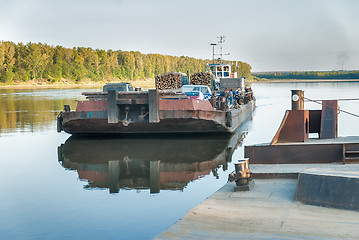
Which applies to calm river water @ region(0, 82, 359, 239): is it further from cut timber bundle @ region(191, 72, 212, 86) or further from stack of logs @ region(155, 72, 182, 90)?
cut timber bundle @ region(191, 72, 212, 86)

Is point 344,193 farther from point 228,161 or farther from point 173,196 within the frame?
point 228,161

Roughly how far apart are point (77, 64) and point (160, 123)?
442 ft

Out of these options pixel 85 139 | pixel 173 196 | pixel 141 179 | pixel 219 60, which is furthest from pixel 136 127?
pixel 219 60

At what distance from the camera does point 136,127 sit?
2048 cm

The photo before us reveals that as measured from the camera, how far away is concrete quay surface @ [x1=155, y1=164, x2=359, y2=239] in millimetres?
6508

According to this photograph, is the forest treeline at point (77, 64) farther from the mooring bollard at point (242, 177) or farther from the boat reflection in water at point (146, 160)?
the mooring bollard at point (242, 177)

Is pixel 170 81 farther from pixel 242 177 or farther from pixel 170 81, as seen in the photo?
pixel 242 177

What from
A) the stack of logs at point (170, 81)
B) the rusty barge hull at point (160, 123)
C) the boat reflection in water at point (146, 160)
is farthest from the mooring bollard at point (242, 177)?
the stack of logs at point (170, 81)

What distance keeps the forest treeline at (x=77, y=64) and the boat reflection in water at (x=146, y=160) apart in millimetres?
84222

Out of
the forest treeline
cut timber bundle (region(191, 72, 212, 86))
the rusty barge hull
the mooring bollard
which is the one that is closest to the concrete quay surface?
the mooring bollard

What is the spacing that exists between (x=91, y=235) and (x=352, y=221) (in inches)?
159

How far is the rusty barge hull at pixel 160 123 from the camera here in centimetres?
1836

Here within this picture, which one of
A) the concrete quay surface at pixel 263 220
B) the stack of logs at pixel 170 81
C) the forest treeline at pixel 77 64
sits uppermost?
the forest treeline at pixel 77 64

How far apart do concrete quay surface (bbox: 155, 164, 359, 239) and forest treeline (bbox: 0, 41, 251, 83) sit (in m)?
95.4
